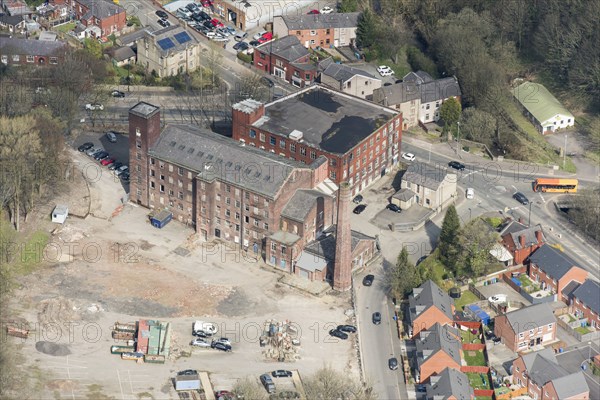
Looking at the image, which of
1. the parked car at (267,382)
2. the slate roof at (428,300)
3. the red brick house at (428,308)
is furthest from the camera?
the slate roof at (428,300)

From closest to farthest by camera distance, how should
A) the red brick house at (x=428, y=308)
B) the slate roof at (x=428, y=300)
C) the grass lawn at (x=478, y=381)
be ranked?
the grass lawn at (x=478, y=381), the red brick house at (x=428, y=308), the slate roof at (x=428, y=300)

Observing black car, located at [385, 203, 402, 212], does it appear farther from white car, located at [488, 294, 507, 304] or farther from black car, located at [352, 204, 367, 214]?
white car, located at [488, 294, 507, 304]

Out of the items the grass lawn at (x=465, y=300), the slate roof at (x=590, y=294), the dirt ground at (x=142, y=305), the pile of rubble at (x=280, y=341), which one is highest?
the slate roof at (x=590, y=294)

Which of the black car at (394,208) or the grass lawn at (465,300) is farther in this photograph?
the black car at (394,208)

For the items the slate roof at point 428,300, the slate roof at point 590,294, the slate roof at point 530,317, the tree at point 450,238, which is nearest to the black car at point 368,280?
the slate roof at point 428,300

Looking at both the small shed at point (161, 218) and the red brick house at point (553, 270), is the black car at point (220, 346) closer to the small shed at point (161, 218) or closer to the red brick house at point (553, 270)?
the small shed at point (161, 218)

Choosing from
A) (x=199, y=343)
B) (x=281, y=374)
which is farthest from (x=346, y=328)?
(x=199, y=343)

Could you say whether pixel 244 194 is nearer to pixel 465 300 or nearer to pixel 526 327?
pixel 465 300
